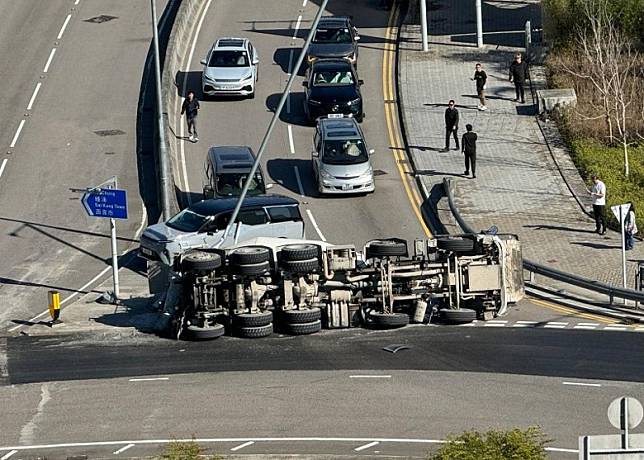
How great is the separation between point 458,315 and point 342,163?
10923 mm

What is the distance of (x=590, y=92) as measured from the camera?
44281 millimetres

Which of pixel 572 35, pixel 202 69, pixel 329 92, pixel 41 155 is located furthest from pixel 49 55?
pixel 572 35

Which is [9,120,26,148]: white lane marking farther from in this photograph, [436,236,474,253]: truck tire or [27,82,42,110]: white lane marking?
[436,236,474,253]: truck tire

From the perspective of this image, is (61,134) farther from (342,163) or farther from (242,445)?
(242,445)

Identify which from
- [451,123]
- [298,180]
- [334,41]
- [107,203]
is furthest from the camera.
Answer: [334,41]

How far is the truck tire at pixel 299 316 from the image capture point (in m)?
27.5

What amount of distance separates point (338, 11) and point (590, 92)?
12.8 metres

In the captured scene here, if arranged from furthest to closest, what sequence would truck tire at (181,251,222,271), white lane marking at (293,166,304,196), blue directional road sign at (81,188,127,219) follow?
white lane marking at (293,166,304,196) → blue directional road sign at (81,188,127,219) → truck tire at (181,251,222,271)

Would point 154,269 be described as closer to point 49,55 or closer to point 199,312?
point 199,312

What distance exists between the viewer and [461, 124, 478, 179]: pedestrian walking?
3834cm

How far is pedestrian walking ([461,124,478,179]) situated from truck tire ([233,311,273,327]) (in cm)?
1222

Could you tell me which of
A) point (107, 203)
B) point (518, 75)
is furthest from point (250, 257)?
point (518, 75)

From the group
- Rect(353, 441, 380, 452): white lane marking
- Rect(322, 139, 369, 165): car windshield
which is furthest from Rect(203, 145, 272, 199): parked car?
Rect(353, 441, 380, 452): white lane marking

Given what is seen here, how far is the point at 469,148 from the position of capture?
3847cm
